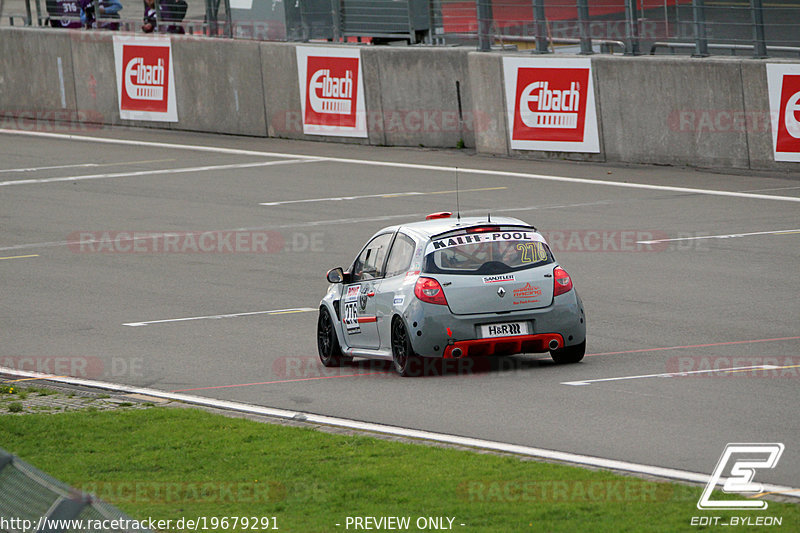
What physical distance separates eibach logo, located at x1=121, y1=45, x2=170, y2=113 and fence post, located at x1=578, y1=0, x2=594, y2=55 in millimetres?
12812

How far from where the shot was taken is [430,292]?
13055 mm

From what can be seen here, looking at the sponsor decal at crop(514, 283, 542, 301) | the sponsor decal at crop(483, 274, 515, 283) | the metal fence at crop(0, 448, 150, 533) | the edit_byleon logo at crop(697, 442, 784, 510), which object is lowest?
the edit_byleon logo at crop(697, 442, 784, 510)

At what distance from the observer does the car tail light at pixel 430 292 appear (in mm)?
13016

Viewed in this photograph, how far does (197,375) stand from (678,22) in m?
16.2

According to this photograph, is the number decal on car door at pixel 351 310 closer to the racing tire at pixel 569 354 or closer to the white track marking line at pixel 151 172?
the racing tire at pixel 569 354

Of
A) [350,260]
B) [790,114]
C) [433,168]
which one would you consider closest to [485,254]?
[350,260]

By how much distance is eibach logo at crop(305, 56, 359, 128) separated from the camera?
3288 centimetres

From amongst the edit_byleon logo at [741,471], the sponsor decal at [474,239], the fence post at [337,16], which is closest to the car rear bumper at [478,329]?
the sponsor decal at [474,239]

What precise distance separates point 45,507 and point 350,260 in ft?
48.5

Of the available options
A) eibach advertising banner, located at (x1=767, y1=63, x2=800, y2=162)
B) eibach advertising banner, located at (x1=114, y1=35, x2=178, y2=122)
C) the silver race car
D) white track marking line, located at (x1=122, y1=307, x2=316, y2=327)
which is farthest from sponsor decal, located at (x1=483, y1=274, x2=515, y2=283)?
eibach advertising banner, located at (x1=114, y1=35, x2=178, y2=122)

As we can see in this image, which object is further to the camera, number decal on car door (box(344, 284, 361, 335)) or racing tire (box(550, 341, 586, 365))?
number decal on car door (box(344, 284, 361, 335))

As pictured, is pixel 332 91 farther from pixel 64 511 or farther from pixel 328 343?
Result: pixel 64 511

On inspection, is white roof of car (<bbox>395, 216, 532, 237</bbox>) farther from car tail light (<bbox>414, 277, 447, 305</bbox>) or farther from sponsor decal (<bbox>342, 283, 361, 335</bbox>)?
sponsor decal (<bbox>342, 283, 361, 335</bbox>)

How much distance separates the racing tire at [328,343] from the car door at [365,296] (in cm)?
21
